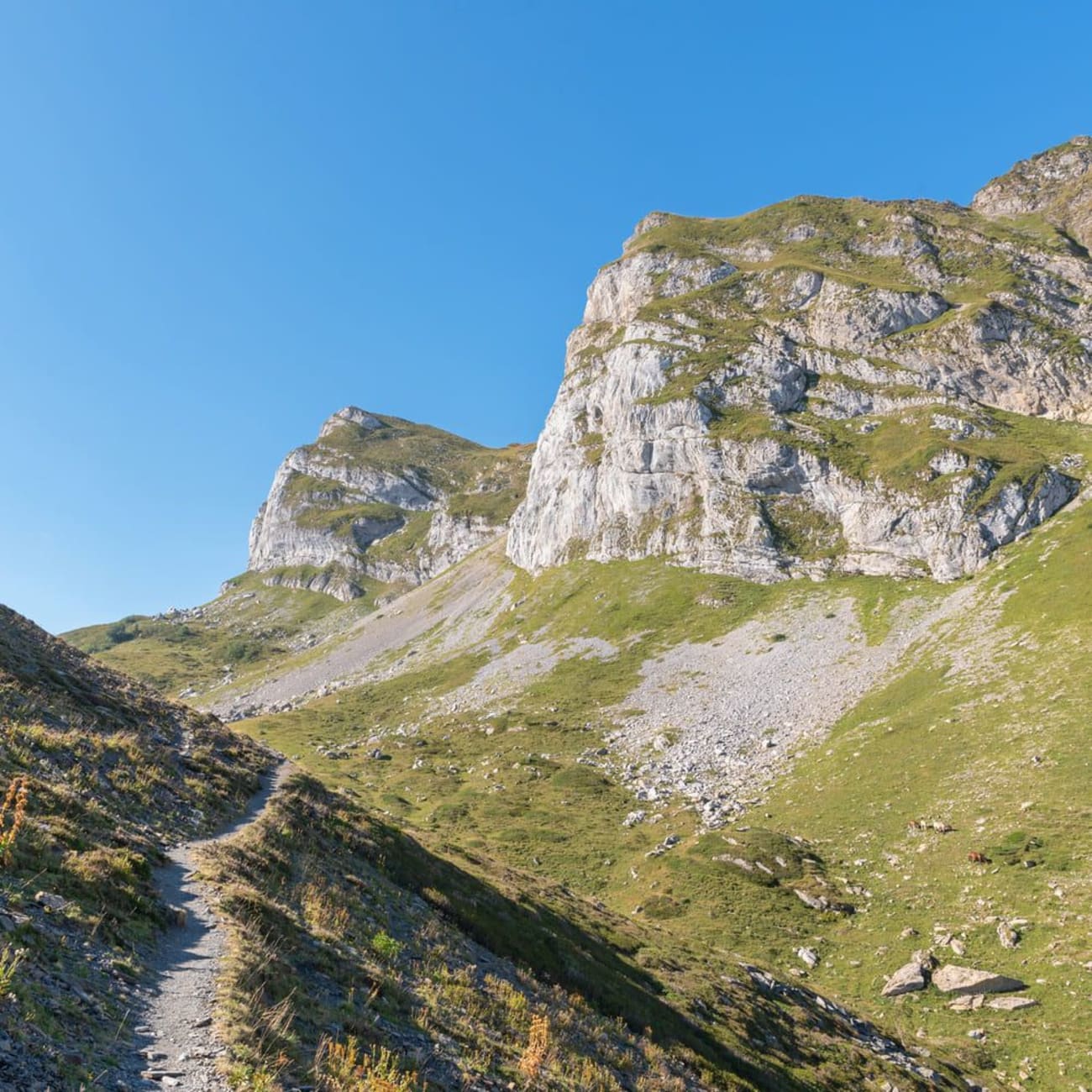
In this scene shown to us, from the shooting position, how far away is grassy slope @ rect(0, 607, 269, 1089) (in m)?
9.37

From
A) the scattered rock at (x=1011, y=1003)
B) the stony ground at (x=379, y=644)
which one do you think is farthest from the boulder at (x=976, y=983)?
the stony ground at (x=379, y=644)

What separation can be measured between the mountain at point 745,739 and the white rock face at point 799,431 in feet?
2.82

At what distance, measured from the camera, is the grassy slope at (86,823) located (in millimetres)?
9367

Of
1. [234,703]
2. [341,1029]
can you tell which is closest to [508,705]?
[234,703]

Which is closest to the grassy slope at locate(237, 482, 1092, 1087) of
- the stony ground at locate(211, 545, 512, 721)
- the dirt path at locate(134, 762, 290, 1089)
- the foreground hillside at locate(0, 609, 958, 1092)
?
the foreground hillside at locate(0, 609, 958, 1092)

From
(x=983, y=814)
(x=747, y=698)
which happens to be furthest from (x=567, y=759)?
(x=983, y=814)

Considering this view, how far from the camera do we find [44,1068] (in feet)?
26.2

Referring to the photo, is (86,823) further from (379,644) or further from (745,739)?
(379,644)

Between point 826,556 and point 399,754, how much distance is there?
86.8 m

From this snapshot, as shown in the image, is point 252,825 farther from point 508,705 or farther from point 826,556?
point 826,556

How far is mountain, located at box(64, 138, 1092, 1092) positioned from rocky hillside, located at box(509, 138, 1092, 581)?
0.93m

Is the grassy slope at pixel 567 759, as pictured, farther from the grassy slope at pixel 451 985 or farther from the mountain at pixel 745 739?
the grassy slope at pixel 451 985

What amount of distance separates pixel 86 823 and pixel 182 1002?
824 centimetres

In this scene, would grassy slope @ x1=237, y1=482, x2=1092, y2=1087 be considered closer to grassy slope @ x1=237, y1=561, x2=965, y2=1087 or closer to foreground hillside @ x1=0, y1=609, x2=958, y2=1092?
grassy slope @ x1=237, y1=561, x2=965, y2=1087
